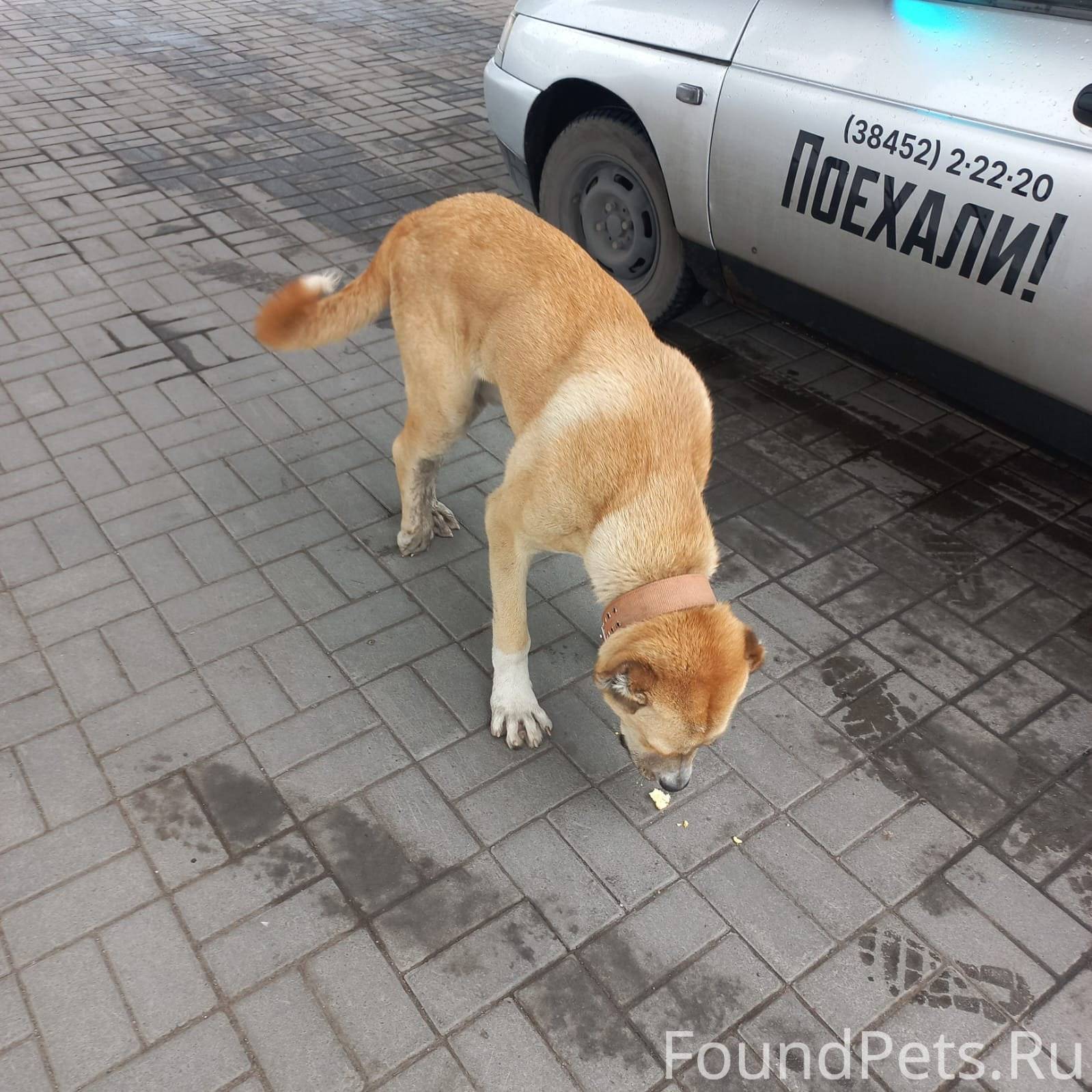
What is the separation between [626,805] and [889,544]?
1877 mm

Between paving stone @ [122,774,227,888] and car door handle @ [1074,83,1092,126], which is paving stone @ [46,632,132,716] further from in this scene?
car door handle @ [1074,83,1092,126]

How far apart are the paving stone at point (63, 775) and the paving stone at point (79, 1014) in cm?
50

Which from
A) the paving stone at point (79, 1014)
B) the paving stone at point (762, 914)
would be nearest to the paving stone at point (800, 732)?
the paving stone at point (762, 914)

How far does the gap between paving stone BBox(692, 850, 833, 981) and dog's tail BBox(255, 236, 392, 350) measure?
247 cm

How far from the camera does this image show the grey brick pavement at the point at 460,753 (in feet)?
8.41

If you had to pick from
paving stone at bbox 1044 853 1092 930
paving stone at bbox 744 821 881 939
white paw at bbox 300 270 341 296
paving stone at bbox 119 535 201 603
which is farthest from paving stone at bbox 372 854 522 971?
white paw at bbox 300 270 341 296

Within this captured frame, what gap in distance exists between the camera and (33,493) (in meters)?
4.27

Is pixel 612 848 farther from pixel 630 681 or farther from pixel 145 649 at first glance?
pixel 145 649

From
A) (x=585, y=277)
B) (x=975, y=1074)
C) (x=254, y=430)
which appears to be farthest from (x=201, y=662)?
(x=975, y=1074)

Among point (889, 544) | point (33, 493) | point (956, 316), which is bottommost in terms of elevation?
point (33, 493)

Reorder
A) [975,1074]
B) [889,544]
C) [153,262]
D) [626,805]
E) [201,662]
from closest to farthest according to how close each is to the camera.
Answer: [975,1074] < [626,805] < [201,662] < [889,544] < [153,262]

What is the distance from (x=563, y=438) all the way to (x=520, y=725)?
103cm

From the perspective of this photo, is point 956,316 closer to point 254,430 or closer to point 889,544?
point 889,544

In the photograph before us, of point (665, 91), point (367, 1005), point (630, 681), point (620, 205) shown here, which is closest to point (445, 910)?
point (367, 1005)
